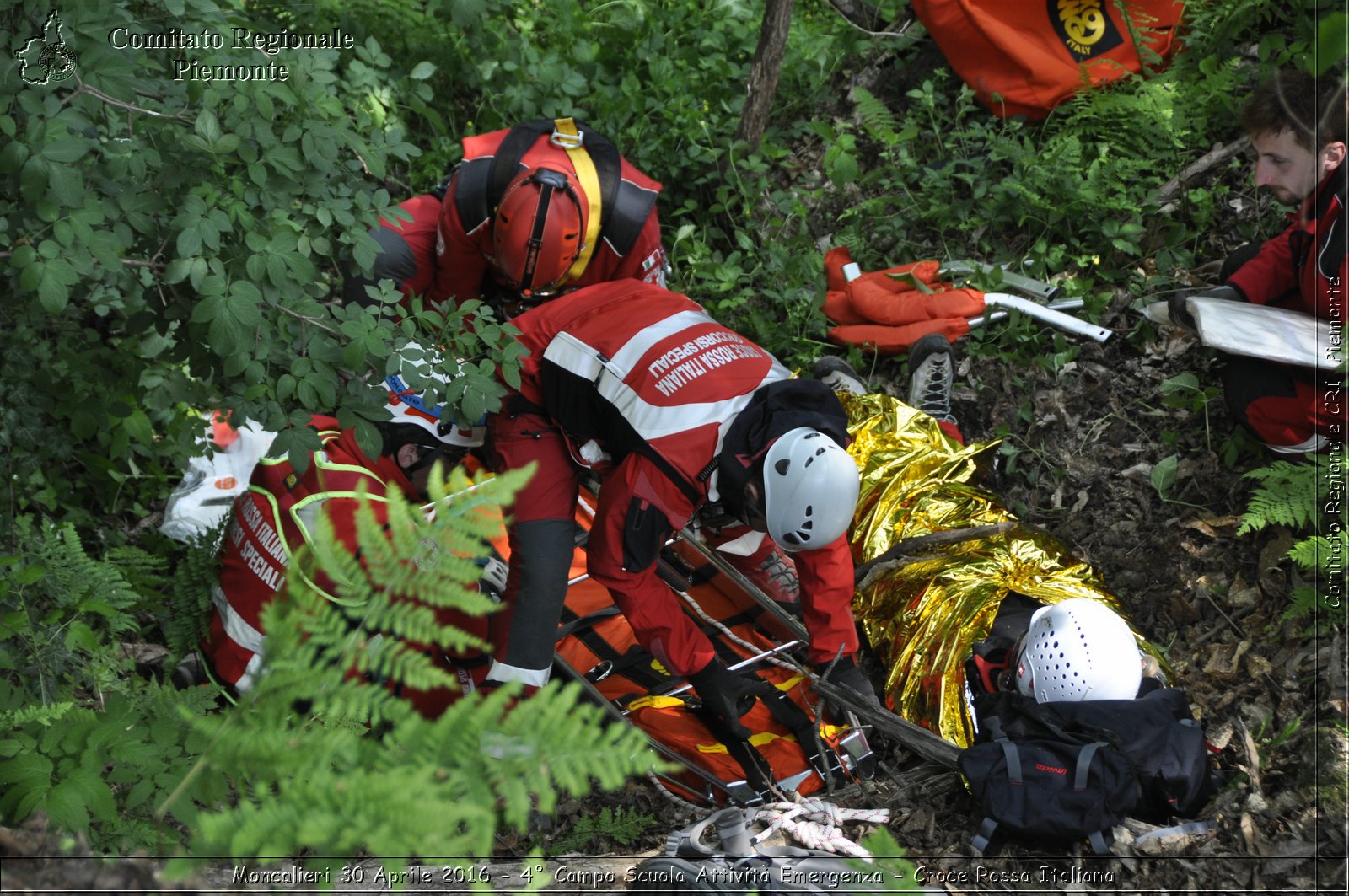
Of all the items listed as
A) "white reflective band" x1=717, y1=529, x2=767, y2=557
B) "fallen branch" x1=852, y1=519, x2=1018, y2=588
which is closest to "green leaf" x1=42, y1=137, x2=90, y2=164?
"white reflective band" x1=717, y1=529, x2=767, y2=557

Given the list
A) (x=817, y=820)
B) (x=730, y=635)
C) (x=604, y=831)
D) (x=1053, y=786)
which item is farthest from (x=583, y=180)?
(x=1053, y=786)

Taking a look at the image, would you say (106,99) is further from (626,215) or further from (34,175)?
(626,215)

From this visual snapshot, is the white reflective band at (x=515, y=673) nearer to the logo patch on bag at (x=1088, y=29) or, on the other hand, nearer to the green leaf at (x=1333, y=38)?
the green leaf at (x=1333, y=38)

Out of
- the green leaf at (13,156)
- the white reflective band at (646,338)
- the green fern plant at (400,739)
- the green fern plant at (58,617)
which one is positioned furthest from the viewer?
the white reflective band at (646,338)

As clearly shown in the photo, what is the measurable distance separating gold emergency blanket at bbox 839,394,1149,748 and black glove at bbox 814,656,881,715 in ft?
0.36

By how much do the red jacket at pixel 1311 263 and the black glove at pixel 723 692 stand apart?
2.40 metres

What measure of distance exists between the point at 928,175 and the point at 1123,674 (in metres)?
3.07

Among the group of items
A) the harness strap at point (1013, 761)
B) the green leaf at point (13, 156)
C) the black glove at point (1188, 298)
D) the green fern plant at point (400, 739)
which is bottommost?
the harness strap at point (1013, 761)

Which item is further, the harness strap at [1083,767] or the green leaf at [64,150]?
the harness strap at [1083,767]

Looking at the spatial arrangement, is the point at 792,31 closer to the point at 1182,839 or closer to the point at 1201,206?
the point at 1201,206

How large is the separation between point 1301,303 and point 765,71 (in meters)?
2.84

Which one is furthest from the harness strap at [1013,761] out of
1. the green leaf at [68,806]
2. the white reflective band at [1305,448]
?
the green leaf at [68,806]

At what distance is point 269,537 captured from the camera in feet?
11.4

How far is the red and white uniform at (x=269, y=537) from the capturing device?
135 inches
